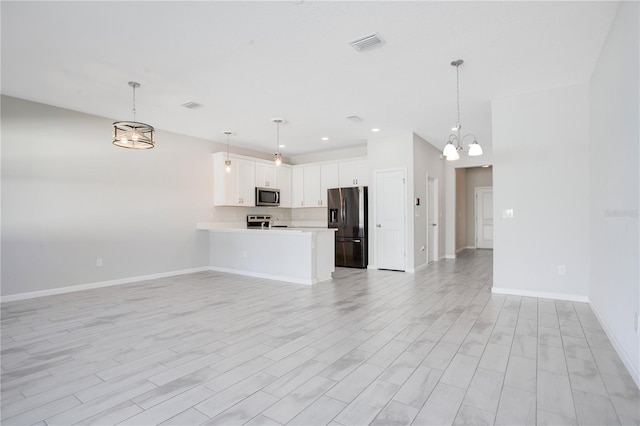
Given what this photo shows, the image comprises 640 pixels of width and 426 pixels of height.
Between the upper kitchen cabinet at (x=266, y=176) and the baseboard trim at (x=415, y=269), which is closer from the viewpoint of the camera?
the baseboard trim at (x=415, y=269)

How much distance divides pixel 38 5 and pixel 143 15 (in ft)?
2.45

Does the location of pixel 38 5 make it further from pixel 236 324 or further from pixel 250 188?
pixel 250 188

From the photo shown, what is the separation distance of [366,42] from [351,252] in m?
4.64

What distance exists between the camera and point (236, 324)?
11.0ft

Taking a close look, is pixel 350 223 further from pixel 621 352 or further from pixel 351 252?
pixel 621 352

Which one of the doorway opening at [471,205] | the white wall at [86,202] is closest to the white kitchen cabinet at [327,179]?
the white wall at [86,202]

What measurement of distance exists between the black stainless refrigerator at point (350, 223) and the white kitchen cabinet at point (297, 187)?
1.24 meters

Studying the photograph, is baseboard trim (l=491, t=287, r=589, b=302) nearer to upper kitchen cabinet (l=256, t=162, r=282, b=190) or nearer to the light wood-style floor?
the light wood-style floor

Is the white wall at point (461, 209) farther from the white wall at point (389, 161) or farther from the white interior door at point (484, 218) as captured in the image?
the white wall at point (389, 161)

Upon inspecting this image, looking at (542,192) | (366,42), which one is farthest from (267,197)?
(542,192)

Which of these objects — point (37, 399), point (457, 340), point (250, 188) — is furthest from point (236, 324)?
point (250, 188)

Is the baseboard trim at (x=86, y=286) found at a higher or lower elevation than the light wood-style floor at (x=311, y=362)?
higher

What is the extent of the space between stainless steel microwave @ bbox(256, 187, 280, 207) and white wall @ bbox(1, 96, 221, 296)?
4.51 ft

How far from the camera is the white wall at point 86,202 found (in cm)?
444
